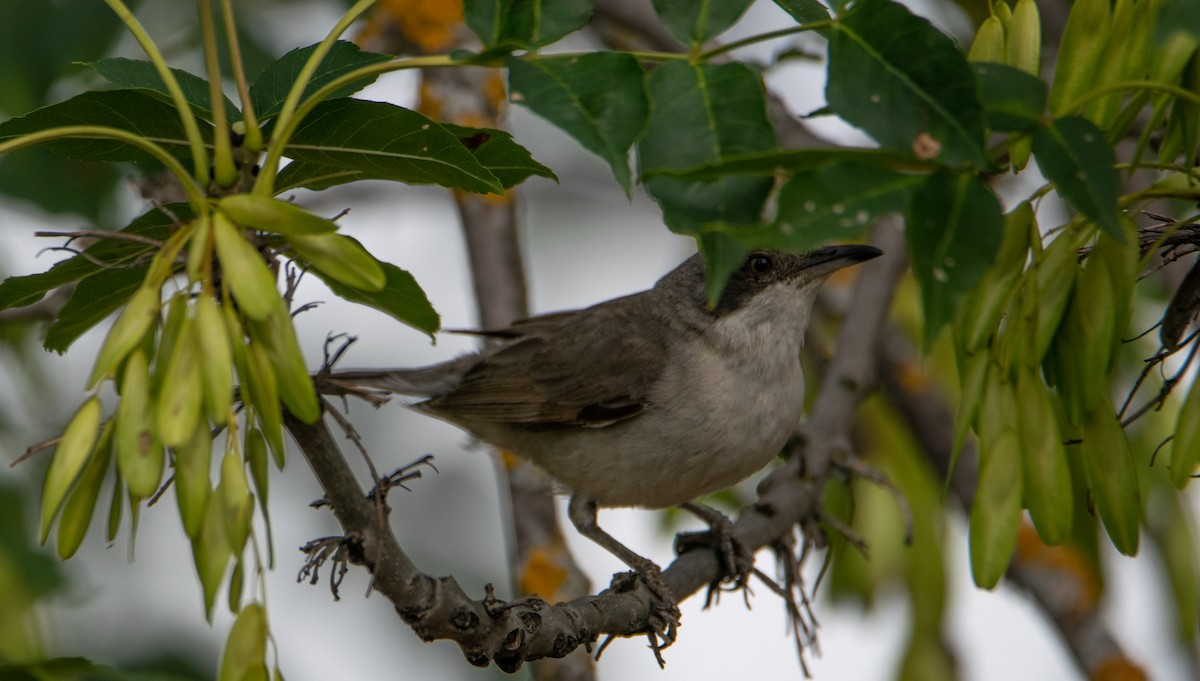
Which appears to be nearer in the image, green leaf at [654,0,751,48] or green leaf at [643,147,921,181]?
green leaf at [643,147,921,181]

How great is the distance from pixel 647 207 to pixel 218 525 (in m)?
5.94

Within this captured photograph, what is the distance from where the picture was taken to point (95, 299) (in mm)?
2395

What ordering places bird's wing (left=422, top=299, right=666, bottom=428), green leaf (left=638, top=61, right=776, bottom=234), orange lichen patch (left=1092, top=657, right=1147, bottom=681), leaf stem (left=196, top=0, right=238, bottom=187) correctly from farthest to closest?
1. bird's wing (left=422, top=299, right=666, bottom=428)
2. orange lichen patch (left=1092, top=657, right=1147, bottom=681)
3. leaf stem (left=196, top=0, right=238, bottom=187)
4. green leaf (left=638, top=61, right=776, bottom=234)

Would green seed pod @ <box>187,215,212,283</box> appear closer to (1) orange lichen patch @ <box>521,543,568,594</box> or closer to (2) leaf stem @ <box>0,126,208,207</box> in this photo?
(2) leaf stem @ <box>0,126,208,207</box>

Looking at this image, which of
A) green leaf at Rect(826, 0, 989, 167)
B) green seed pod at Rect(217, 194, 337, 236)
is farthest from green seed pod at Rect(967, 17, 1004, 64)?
green seed pod at Rect(217, 194, 337, 236)

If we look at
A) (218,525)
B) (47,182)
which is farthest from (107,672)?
(47,182)

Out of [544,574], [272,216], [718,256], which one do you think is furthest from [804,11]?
[544,574]

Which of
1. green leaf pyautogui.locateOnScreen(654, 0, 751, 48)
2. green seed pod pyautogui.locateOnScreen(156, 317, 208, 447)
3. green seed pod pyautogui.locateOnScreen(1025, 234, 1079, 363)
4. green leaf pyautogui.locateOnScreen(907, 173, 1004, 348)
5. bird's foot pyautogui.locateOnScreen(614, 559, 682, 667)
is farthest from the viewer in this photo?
bird's foot pyautogui.locateOnScreen(614, 559, 682, 667)

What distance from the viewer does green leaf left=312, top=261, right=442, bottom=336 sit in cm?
246

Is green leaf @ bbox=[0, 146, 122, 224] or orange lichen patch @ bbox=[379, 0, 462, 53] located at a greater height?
orange lichen patch @ bbox=[379, 0, 462, 53]

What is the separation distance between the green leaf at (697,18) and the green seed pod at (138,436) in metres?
1.07

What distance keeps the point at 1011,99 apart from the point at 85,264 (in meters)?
1.78

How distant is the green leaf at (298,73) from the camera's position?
2396mm

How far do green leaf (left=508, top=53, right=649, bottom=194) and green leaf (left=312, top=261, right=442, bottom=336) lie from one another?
593 millimetres
